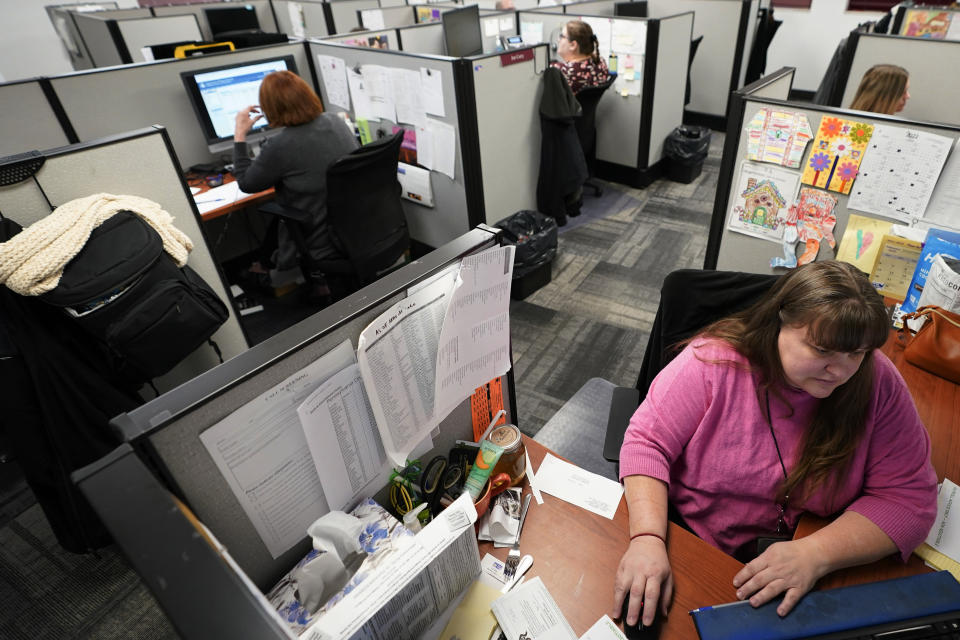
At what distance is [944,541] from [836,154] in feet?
3.29

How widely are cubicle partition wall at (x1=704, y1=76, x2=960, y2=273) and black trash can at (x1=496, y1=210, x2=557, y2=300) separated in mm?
977

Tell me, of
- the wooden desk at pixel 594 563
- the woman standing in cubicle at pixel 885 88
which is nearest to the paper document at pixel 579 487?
the wooden desk at pixel 594 563

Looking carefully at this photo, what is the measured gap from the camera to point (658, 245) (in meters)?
3.05

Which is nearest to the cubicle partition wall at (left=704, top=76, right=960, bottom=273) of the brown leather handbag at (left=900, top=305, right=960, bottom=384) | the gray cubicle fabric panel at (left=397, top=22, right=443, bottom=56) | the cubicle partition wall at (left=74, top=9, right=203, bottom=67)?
the brown leather handbag at (left=900, top=305, right=960, bottom=384)

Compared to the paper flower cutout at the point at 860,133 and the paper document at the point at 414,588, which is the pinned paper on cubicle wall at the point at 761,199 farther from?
the paper document at the point at 414,588

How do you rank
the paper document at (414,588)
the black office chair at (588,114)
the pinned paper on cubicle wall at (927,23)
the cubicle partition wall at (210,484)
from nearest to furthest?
the cubicle partition wall at (210,484), the paper document at (414,588), the pinned paper on cubicle wall at (927,23), the black office chair at (588,114)

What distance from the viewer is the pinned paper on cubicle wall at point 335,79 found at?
2588mm

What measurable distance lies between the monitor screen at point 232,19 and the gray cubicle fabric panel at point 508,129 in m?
2.66

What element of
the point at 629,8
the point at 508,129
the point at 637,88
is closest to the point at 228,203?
the point at 508,129

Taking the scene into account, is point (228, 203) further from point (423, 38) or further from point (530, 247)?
point (423, 38)

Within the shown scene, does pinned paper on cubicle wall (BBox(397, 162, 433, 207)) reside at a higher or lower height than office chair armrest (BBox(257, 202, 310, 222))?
lower

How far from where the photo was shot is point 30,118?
1938 mm

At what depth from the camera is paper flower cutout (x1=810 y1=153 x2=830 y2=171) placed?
1408mm

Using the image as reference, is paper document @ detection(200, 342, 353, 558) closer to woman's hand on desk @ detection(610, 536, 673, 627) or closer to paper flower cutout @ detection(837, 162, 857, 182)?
woman's hand on desk @ detection(610, 536, 673, 627)
